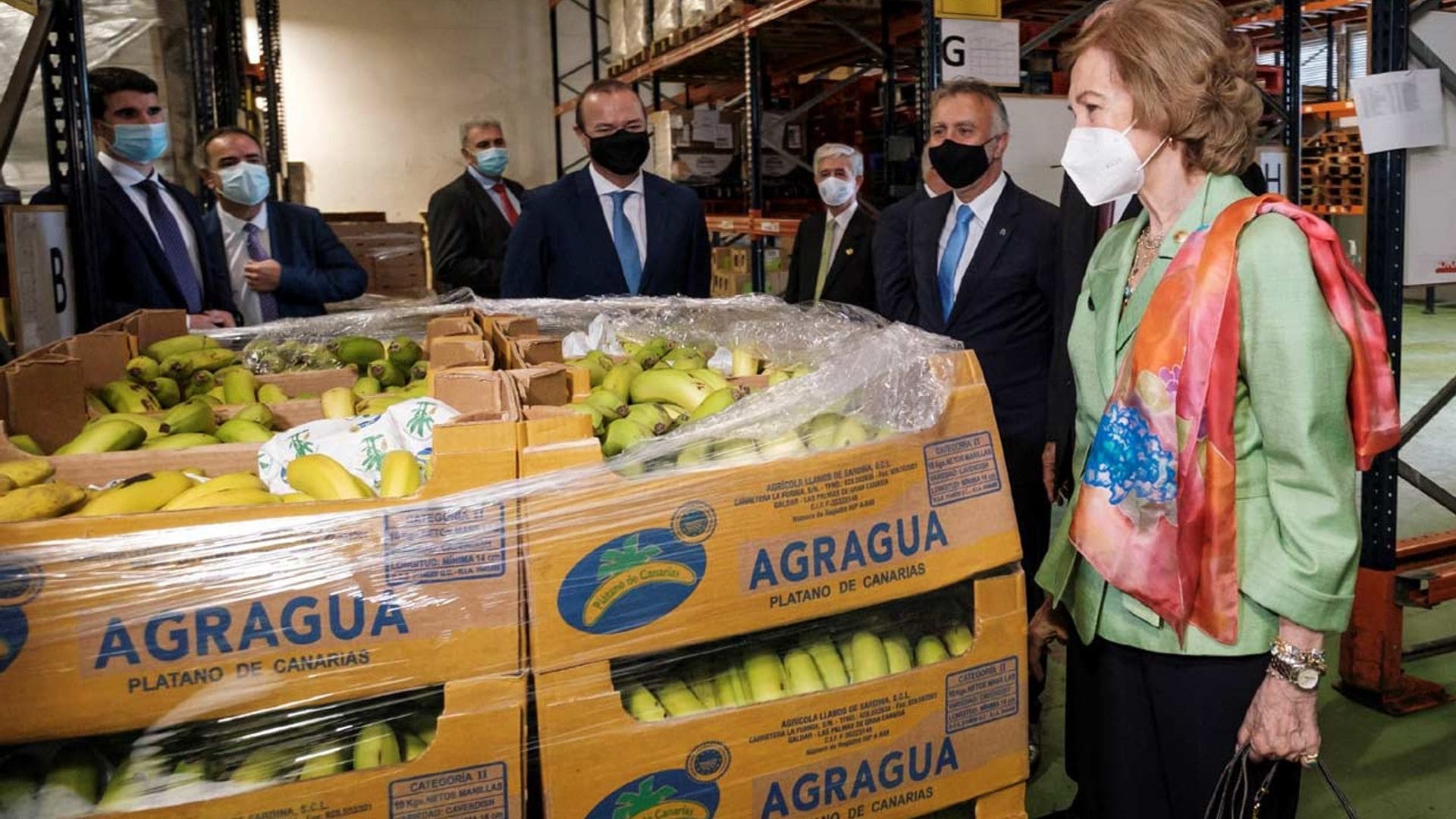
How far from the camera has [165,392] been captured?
8.44 feet

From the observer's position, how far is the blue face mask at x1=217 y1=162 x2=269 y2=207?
179 inches

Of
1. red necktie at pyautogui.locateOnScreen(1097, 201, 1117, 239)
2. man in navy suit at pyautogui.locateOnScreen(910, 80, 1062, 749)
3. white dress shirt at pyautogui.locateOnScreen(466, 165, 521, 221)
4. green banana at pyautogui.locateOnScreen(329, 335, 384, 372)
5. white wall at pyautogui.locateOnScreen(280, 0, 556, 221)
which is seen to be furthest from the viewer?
white wall at pyautogui.locateOnScreen(280, 0, 556, 221)

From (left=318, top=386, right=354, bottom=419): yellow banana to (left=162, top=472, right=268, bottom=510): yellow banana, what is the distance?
56 cm

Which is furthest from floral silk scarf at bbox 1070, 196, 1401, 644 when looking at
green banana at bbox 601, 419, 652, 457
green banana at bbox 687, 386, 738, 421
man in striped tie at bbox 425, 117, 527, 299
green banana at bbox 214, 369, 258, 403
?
man in striped tie at bbox 425, 117, 527, 299

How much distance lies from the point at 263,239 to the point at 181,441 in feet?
9.81

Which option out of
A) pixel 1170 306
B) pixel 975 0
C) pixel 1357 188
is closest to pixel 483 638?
pixel 1170 306

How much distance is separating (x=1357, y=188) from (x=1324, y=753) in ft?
34.4

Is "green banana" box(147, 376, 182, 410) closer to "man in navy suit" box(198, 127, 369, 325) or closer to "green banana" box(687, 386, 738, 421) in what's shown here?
"green banana" box(687, 386, 738, 421)

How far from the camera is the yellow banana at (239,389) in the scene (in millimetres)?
2543

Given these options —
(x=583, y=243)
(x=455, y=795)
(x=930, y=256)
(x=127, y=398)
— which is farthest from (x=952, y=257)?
(x=455, y=795)

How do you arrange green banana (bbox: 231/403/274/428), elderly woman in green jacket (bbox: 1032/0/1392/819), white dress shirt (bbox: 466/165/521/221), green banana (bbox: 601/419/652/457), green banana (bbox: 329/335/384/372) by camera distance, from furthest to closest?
white dress shirt (bbox: 466/165/521/221)
green banana (bbox: 329/335/384/372)
green banana (bbox: 231/403/274/428)
green banana (bbox: 601/419/652/457)
elderly woman in green jacket (bbox: 1032/0/1392/819)

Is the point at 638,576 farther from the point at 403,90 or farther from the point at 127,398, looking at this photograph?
the point at 403,90

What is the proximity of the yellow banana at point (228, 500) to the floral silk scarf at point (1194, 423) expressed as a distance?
48.6 inches

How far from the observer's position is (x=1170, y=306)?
159cm
